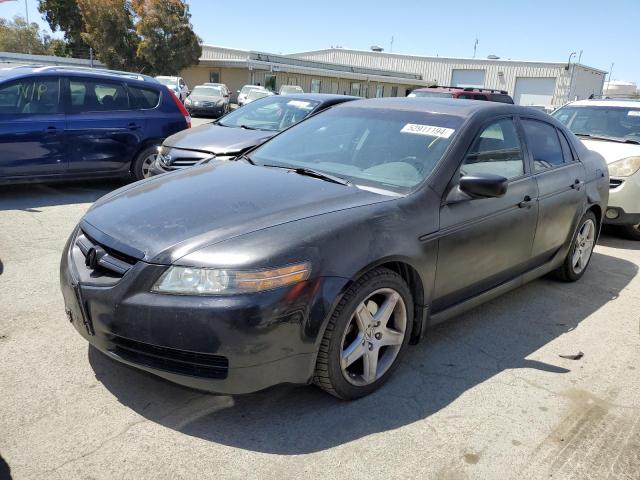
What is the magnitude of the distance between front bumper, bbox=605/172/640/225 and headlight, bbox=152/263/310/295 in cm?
573

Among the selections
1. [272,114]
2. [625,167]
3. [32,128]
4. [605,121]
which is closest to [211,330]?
[32,128]

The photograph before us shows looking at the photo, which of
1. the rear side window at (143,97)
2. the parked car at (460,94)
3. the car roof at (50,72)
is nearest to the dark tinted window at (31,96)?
the car roof at (50,72)

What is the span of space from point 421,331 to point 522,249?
4.18 feet

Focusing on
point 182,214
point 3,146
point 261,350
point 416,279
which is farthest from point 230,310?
point 3,146

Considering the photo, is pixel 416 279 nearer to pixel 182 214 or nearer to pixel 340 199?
pixel 340 199

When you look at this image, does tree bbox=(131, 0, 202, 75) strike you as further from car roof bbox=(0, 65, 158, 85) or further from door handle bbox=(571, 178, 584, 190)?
door handle bbox=(571, 178, 584, 190)

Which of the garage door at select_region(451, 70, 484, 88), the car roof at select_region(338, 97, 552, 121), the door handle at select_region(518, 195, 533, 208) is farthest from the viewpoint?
the garage door at select_region(451, 70, 484, 88)

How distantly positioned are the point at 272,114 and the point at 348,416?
5970 mm

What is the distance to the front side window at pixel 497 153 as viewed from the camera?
11.9ft

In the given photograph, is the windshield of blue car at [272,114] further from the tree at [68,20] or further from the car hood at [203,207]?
the tree at [68,20]

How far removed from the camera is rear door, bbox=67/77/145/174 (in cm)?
727

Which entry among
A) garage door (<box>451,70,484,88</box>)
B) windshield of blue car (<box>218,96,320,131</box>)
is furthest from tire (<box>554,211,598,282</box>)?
garage door (<box>451,70,484,88</box>)

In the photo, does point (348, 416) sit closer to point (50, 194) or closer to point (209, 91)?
point (50, 194)

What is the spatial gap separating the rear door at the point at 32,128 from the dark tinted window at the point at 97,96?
0.20 metres
